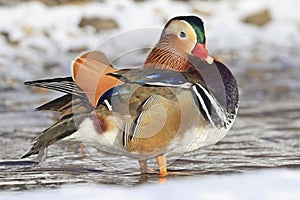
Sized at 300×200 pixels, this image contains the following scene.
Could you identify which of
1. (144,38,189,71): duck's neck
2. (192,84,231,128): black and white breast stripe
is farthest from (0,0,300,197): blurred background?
(144,38,189,71): duck's neck

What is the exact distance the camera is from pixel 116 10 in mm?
11586

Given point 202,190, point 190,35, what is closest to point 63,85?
point 190,35

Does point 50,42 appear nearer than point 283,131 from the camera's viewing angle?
No

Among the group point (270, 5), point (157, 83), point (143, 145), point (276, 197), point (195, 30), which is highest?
point (270, 5)

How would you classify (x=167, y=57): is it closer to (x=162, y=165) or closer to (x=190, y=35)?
(x=190, y=35)

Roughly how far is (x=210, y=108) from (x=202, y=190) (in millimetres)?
699

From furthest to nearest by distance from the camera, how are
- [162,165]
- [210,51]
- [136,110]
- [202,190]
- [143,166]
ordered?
[210,51], [143,166], [162,165], [136,110], [202,190]

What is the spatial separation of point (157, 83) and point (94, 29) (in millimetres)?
7084

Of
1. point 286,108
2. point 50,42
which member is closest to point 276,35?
point 50,42

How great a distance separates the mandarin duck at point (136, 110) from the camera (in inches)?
154

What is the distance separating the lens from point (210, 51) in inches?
413

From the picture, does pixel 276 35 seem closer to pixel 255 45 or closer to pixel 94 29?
pixel 255 45

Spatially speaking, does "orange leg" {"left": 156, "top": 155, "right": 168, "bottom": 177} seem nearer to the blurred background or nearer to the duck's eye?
the blurred background

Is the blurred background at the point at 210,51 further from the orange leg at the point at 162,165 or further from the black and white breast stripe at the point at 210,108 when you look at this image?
the black and white breast stripe at the point at 210,108
